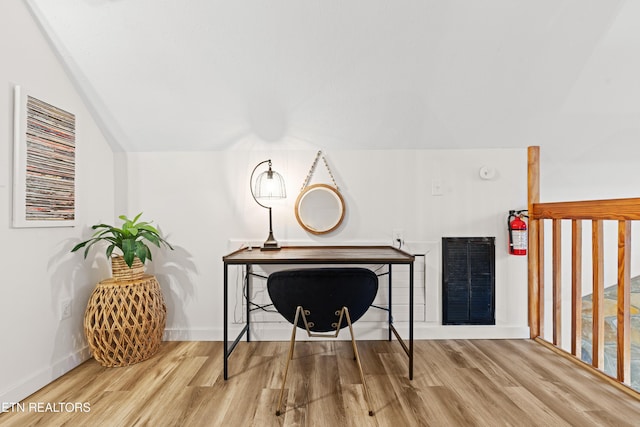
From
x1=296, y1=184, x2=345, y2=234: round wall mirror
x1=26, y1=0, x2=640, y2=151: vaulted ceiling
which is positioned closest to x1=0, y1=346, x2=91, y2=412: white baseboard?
x1=26, y1=0, x2=640, y2=151: vaulted ceiling

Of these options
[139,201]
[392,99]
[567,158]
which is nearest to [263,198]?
[139,201]

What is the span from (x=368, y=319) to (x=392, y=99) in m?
1.68

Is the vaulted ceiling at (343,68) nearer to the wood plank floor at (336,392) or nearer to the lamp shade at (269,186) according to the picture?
the lamp shade at (269,186)

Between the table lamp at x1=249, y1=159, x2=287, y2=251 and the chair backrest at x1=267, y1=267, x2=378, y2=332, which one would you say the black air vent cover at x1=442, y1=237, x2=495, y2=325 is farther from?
the table lamp at x1=249, y1=159, x2=287, y2=251

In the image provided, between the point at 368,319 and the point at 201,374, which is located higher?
the point at 368,319

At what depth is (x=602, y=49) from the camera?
203cm

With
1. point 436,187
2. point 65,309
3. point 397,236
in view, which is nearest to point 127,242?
point 65,309

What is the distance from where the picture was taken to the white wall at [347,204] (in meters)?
2.53

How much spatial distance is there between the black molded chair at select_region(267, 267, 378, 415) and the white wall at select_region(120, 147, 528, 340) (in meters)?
0.88

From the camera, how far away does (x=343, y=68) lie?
204cm

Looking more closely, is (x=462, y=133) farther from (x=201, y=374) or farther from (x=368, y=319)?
(x=201, y=374)

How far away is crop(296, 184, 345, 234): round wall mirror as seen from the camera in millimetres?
2520

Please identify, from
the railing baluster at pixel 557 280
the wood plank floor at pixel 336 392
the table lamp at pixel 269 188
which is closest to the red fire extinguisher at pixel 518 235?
the railing baluster at pixel 557 280

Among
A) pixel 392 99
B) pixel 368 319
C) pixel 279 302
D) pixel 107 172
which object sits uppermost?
pixel 392 99
